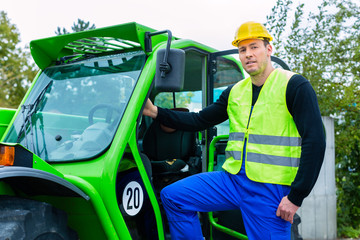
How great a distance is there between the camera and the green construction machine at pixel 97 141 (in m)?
2.03

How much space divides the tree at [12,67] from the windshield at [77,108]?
21561 mm

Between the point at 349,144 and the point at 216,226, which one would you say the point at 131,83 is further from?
the point at 349,144

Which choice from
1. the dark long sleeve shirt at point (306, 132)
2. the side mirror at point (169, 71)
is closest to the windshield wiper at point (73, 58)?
the side mirror at point (169, 71)

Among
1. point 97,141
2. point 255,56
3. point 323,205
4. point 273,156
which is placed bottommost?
point 323,205

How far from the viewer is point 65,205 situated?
7.69 ft

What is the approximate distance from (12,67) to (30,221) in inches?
957

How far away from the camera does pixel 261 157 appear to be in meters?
2.60

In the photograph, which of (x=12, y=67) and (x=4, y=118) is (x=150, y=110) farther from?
(x=12, y=67)

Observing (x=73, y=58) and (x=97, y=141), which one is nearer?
(x=97, y=141)

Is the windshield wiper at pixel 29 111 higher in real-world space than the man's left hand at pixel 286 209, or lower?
higher

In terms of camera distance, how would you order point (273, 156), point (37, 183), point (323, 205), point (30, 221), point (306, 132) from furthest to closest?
point (323, 205) < point (273, 156) < point (306, 132) < point (37, 183) < point (30, 221)

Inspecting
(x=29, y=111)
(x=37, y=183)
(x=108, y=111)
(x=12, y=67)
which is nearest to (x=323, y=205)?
(x=108, y=111)

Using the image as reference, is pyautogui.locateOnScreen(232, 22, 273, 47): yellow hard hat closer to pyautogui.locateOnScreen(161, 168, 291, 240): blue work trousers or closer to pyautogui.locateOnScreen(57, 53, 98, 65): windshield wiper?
pyautogui.locateOnScreen(161, 168, 291, 240): blue work trousers

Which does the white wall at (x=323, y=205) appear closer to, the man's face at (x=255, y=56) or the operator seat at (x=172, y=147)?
the operator seat at (x=172, y=147)
